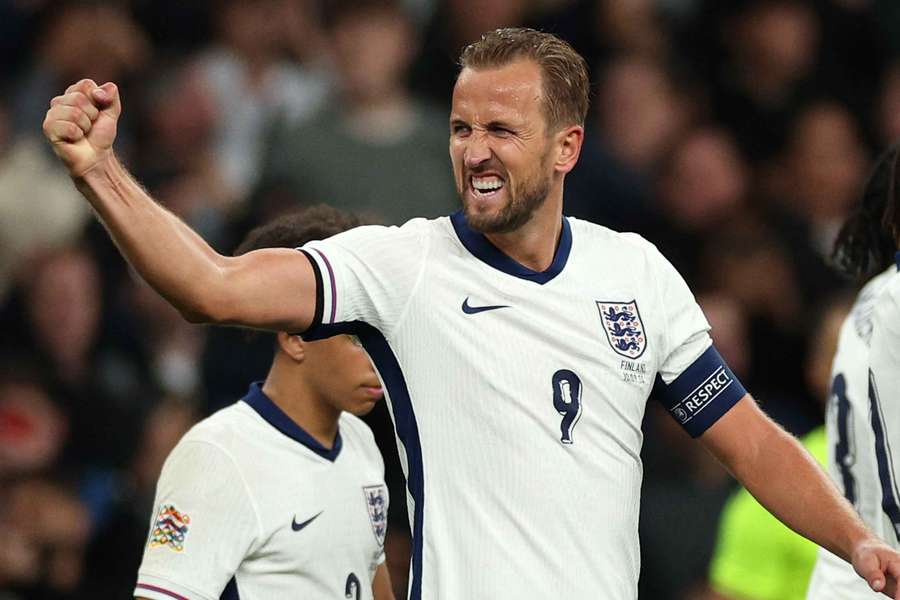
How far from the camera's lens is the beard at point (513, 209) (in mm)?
3707

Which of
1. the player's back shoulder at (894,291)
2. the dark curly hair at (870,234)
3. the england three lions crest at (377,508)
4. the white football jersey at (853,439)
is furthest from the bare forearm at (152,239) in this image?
the dark curly hair at (870,234)

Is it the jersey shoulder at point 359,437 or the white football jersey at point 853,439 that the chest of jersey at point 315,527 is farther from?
the white football jersey at point 853,439

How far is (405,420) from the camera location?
372 centimetres

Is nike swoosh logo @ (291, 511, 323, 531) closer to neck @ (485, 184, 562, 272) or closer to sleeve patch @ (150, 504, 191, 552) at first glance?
sleeve patch @ (150, 504, 191, 552)

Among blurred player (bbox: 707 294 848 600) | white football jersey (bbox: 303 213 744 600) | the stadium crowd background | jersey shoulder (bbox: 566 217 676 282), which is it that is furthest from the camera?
the stadium crowd background

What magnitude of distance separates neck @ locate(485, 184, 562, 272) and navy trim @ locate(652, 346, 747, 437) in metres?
0.40

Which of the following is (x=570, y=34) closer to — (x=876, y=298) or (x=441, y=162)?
(x=441, y=162)

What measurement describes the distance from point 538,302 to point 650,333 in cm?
28

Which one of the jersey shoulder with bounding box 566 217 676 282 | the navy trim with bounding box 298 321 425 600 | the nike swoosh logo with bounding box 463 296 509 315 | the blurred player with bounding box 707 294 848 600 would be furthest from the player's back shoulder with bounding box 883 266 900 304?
the blurred player with bounding box 707 294 848 600

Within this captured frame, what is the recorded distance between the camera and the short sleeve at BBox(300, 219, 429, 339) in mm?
3543

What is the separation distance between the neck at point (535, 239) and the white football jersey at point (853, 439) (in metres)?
1.10

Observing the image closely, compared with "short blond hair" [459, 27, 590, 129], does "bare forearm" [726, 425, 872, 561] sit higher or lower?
lower

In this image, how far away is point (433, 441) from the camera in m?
3.67

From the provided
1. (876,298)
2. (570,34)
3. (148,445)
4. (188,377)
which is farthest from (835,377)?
(570,34)
